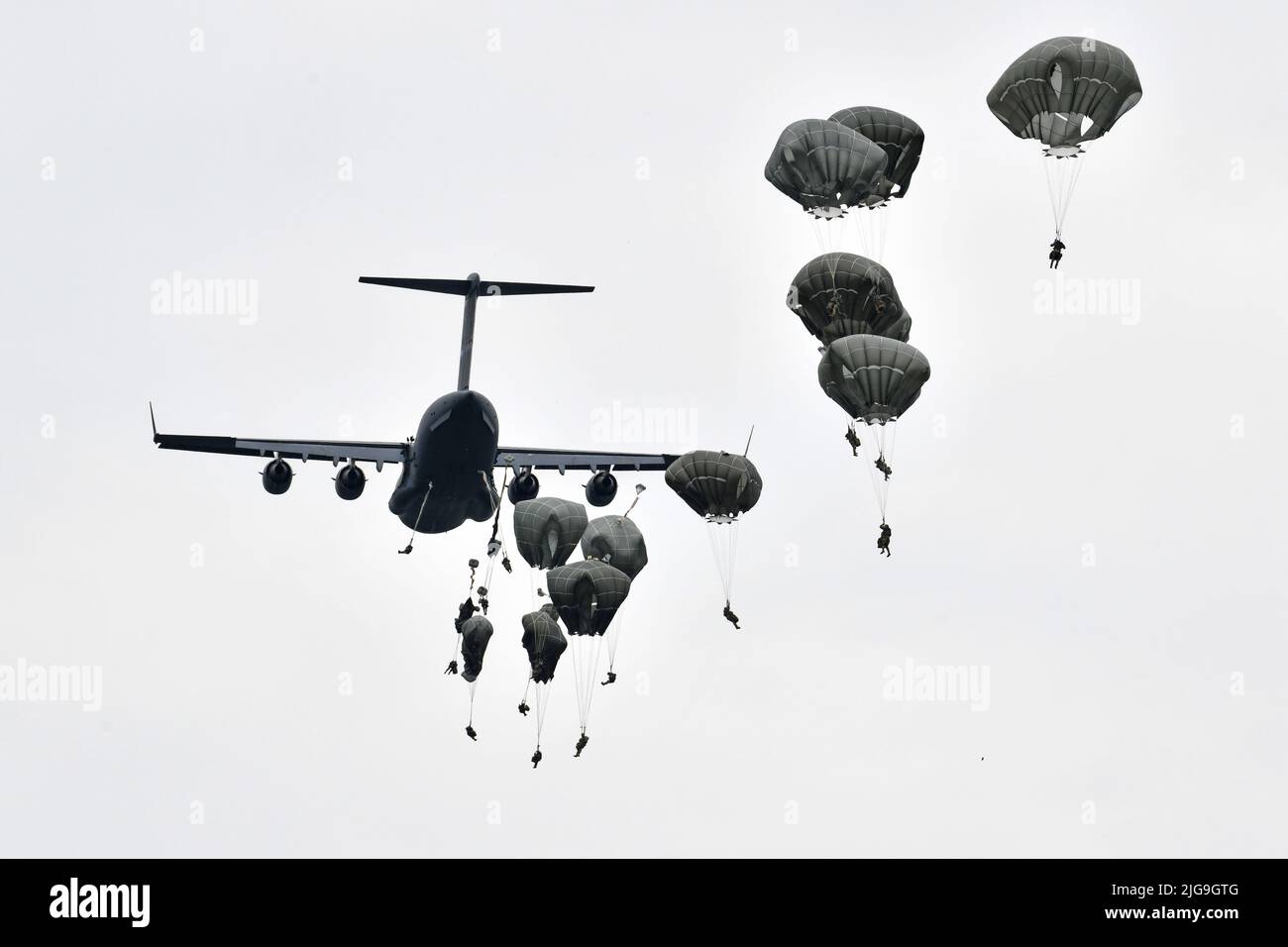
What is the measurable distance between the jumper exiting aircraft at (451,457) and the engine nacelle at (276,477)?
0.13ft

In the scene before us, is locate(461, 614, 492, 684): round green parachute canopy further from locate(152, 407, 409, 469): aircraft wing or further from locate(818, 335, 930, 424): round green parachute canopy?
locate(818, 335, 930, 424): round green parachute canopy

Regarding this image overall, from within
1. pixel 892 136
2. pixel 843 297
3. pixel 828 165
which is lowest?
pixel 843 297

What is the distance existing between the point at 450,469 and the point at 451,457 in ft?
3.43

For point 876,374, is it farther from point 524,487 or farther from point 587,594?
point 524,487

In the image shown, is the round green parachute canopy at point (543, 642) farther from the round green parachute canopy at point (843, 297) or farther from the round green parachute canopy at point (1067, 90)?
the round green parachute canopy at point (1067, 90)

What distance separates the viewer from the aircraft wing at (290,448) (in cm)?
9362

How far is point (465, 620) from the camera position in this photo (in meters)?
79.0

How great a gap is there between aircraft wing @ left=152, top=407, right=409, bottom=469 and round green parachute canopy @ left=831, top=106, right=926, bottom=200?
26247 millimetres

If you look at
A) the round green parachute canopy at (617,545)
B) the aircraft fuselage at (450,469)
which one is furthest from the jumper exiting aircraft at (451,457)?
the round green parachute canopy at (617,545)

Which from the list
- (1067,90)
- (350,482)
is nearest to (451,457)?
(350,482)

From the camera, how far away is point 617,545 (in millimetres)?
82562

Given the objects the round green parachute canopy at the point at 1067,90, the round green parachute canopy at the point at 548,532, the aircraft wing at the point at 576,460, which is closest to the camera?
the round green parachute canopy at the point at 1067,90

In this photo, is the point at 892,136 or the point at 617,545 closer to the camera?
the point at 892,136

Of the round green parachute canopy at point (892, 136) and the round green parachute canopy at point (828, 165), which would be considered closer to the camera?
the round green parachute canopy at point (828, 165)
